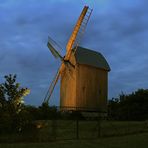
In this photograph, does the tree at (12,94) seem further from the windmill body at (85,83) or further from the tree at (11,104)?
the windmill body at (85,83)

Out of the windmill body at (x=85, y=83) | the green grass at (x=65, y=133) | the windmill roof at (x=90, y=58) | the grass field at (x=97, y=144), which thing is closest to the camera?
the grass field at (x=97, y=144)

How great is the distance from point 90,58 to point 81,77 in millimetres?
3364

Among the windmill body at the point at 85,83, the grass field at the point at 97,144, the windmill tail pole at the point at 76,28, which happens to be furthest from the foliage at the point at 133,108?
the grass field at the point at 97,144

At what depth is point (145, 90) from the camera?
6016 cm

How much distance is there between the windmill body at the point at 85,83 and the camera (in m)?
55.0

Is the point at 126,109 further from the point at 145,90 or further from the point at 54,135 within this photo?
the point at 54,135

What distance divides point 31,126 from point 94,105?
31861 mm

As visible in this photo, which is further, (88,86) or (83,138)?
(88,86)

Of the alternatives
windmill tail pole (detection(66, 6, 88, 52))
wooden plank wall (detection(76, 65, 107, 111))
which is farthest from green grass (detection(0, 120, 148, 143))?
windmill tail pole (detection(66, 6, 88, 52))

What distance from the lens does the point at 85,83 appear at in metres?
55.6

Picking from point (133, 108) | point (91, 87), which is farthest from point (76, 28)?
point (133, 108)

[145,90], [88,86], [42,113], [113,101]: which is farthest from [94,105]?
[42,113]

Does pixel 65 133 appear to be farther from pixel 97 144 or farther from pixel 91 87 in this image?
pixel 91 87

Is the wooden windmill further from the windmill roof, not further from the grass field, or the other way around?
the grass field
